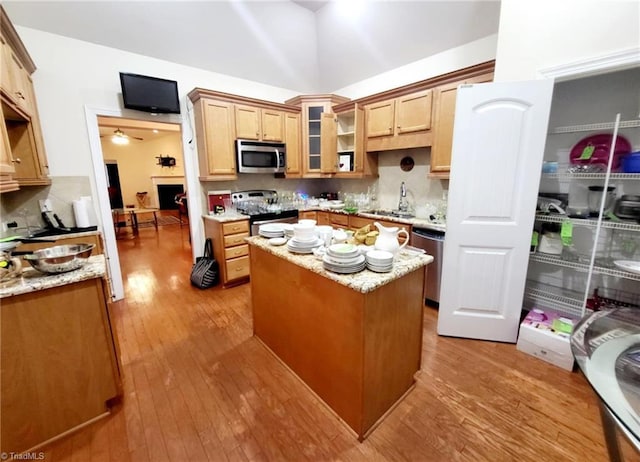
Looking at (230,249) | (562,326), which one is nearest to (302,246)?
(230,249)

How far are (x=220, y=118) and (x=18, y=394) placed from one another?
9.94 feet

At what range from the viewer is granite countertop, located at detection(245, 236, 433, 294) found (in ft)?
4.12

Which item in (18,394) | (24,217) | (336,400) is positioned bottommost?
(336,400)

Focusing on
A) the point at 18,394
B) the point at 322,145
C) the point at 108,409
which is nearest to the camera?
the point at 18,394

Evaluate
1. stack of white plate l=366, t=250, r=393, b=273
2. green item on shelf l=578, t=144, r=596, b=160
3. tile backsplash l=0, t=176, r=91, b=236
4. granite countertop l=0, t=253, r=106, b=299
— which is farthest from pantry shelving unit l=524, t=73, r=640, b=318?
tile backsplash l=0, t=176, r=91, b=236

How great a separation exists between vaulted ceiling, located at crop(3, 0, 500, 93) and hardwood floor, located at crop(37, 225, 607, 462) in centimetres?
306

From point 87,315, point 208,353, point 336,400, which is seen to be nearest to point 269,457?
point 336,400

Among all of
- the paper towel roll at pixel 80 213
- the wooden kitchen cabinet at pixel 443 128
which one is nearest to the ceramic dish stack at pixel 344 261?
the wooden kitchen cabinet at pixel 443 128

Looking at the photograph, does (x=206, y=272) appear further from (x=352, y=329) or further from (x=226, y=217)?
(x=352, y=329)

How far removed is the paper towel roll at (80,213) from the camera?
2803mm

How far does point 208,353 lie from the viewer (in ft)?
7.13

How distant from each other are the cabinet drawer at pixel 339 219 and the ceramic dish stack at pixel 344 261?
2.34 meters

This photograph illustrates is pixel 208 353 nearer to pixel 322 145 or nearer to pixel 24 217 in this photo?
pixel 24 217

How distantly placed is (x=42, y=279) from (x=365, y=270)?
1675 mm
